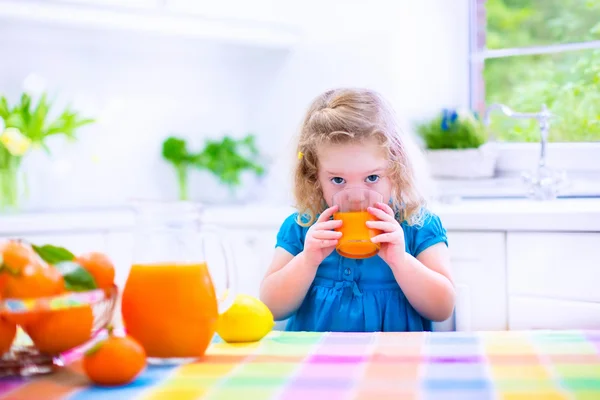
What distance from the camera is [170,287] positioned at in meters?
0.89

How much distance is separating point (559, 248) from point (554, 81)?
36.8 inches

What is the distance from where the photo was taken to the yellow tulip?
238cm

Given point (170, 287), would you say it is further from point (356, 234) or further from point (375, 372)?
point (356, 234)

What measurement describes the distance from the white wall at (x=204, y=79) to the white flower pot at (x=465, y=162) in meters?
0.17

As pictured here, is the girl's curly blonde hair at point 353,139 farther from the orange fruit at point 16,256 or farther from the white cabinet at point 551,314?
the orange fruit at point 16,256

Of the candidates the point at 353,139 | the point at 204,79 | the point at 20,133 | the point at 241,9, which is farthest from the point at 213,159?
the point at 353,139

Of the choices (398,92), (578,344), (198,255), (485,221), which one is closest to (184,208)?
(198,255)

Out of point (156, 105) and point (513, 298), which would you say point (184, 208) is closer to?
point (513, 298)

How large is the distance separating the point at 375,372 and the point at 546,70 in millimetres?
2132

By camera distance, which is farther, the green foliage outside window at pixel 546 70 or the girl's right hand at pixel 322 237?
the green foliage outside window at pixel 546 70

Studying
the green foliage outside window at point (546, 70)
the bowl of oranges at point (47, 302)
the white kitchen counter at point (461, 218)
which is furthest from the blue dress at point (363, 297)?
the green foliage outside window at point (546, 70)

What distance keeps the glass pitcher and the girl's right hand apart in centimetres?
35

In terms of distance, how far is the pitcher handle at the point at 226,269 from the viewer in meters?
0.95

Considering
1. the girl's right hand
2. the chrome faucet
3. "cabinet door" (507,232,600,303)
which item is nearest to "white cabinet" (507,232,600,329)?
"cabinet door" (507,232,600,303)
